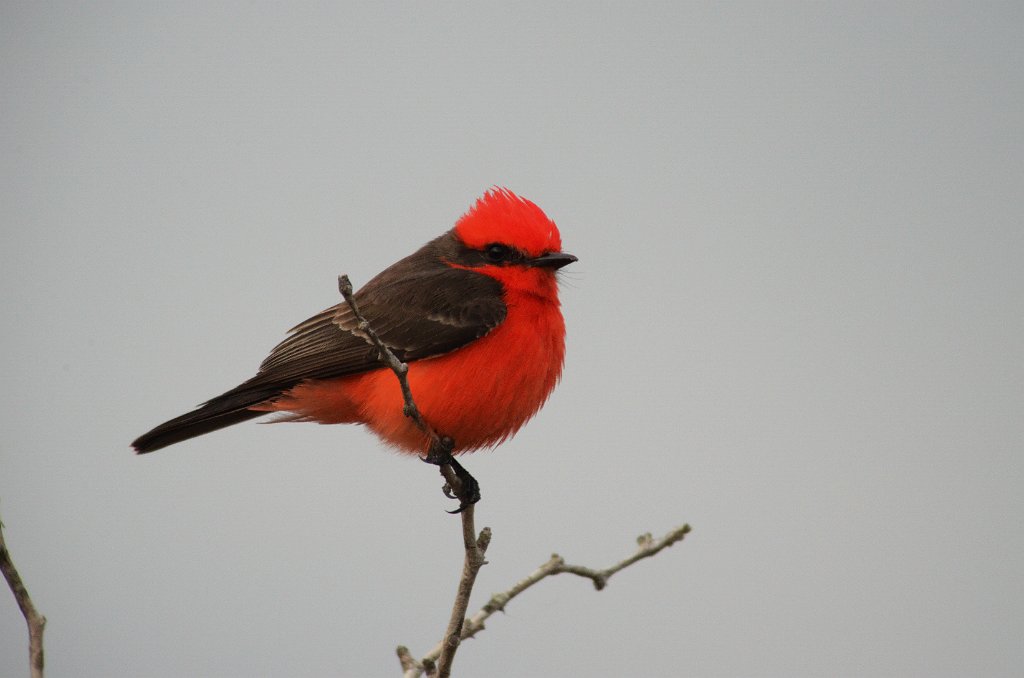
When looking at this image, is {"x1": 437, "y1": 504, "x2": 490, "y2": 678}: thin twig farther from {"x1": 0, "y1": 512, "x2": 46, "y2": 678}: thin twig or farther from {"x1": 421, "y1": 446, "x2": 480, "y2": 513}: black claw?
{"x1": 0, "y1": 512, "x2": 46, "y2": 678}: thin twig

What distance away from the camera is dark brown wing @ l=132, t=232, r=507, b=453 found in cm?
451

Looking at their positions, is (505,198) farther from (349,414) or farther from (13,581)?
(13,581)

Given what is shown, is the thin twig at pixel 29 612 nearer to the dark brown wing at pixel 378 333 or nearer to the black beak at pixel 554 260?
the dark brown wing at pixel 378 333

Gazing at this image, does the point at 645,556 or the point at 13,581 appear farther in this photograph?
the point at 645,556

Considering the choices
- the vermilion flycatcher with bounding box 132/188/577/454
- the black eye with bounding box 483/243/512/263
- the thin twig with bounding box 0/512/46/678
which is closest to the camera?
the thin twig with bounding box 0/512/46/678

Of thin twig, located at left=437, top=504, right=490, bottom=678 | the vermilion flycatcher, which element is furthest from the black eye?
thin twig, located at left=437, top=504, right=490, bottom=678

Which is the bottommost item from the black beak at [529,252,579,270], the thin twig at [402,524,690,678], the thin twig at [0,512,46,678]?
the thin twig at [402,524,690,678]

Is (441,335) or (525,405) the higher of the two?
(441,335)

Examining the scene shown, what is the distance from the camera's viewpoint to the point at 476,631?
3334 millimetres

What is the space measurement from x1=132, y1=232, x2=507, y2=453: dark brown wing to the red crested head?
20 cm

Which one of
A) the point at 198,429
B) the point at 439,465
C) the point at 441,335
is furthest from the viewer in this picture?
the point at 198,429

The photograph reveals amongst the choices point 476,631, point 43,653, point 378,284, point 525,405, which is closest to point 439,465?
point 525,405

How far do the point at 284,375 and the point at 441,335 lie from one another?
0.82 metres

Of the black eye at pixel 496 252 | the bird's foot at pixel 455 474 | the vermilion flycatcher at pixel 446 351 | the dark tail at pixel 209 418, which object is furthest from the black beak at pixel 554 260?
the dark tail at pixel 209 418
